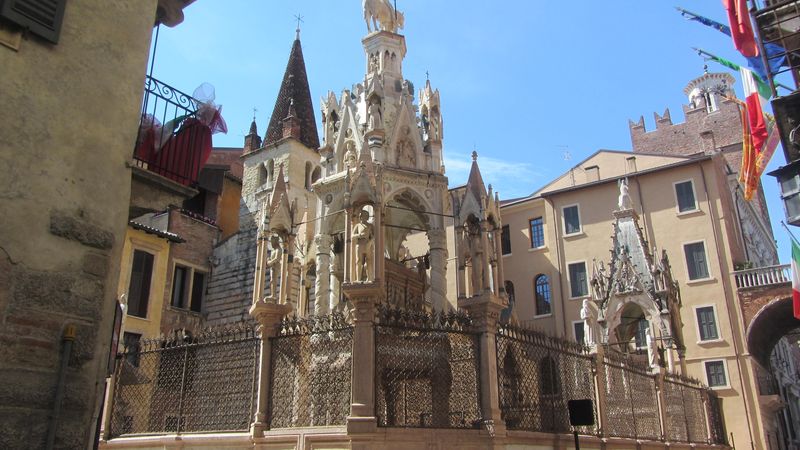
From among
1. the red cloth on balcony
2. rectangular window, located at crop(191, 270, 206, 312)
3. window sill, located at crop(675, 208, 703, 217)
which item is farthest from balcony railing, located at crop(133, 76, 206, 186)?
window sill, located at crop(675, 208, 703, 217)

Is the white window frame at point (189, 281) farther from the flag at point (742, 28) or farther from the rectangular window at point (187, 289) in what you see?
the flag at point (742, 28)

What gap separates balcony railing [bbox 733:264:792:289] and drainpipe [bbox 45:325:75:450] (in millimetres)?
28796

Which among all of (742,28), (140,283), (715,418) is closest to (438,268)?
(715,418)

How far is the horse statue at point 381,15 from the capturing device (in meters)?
18.2

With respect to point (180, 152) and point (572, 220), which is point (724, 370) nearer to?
point (572, 220)

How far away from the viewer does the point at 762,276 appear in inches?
1119

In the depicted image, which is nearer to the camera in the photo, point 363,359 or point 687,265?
point 363,359

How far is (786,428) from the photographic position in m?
34.1

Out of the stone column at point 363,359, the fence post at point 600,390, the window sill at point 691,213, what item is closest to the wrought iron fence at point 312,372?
the stone column at point 363,359

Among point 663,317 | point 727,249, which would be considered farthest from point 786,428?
point 663,317

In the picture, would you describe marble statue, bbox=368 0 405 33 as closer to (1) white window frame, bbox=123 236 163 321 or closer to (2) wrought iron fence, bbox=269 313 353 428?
(2) wrought iron fence, bbox=269 313 353 428

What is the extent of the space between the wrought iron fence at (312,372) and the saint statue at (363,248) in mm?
1134

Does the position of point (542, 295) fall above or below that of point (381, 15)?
below

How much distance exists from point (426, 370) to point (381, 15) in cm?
1090
